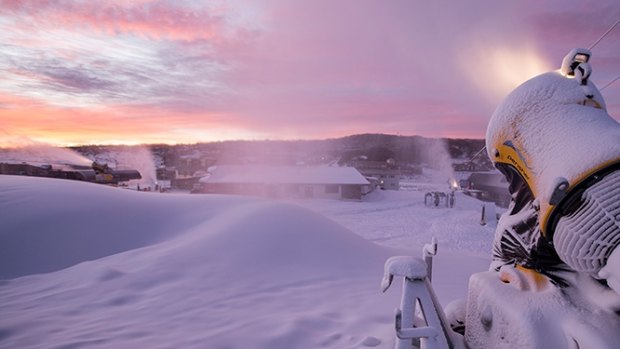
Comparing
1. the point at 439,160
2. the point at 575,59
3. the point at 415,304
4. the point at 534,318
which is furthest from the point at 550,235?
the point at 439,160

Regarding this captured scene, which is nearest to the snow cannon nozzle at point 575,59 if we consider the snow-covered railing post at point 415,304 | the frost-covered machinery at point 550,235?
the frost-covered machinery at point 550,235

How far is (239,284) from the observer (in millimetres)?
5504

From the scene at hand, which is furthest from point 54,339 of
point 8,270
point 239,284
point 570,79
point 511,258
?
point 570,79

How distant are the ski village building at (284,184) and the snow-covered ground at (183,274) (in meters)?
24.1

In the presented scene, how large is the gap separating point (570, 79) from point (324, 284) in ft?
15.9

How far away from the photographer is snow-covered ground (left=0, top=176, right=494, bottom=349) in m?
3.81

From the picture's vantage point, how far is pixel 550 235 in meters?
1.50

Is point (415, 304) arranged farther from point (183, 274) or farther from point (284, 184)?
point (284, 184)

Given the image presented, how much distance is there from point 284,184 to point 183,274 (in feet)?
98.0

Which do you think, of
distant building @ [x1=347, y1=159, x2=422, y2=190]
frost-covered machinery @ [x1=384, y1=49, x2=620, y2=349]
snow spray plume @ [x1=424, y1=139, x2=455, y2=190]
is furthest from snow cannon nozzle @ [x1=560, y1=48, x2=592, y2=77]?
snow spray plume @ [x1=424, y1=139, x2=455, y2=190]

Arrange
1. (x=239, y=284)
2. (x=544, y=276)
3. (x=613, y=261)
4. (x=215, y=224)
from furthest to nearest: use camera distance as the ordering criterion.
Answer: (x=215, y=224) < (x=239, y=284) < (x=544, y=276) < (x=613, y=261)

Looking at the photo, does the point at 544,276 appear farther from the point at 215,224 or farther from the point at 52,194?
the point at 52,194

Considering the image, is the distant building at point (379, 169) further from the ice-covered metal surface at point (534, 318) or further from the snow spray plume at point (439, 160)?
the ice-covered metal surface at point (534, 318)

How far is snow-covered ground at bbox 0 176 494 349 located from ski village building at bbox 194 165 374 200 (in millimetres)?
24059
